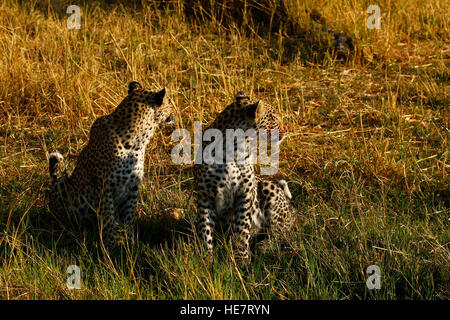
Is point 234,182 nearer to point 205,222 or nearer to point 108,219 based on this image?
point 205,222

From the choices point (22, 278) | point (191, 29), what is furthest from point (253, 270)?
point (191, 29)

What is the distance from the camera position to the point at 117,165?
461 centimetres

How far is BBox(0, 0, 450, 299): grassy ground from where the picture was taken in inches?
159

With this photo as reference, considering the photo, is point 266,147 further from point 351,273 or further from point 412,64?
point 412,64

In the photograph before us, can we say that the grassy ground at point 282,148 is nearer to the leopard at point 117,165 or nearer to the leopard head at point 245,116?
the leopard at point 117,165

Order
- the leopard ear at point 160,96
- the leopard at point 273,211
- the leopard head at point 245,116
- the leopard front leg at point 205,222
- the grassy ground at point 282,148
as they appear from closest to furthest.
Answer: the grassy ground at point 282,148 → the leopard head at point 245,116 → the leopard front leg at point 205,222 → the leopard ear at point 160,96 → the leopard at point 273,211

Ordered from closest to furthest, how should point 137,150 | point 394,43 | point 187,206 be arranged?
point 137,150
point 187,206
point 394,43

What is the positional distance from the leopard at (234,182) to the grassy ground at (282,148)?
181 millimetres

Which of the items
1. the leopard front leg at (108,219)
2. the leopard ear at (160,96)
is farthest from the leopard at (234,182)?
the leopard front leg at (108,219)

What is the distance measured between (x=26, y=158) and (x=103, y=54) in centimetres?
209

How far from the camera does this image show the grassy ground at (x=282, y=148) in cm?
404

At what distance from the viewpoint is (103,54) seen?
761 centimetres

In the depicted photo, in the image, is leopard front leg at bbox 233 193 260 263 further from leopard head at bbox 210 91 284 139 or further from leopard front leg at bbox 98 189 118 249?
leopard front leg at bbox 98 189 118 249

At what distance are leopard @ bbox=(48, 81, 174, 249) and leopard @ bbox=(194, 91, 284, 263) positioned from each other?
46cm
